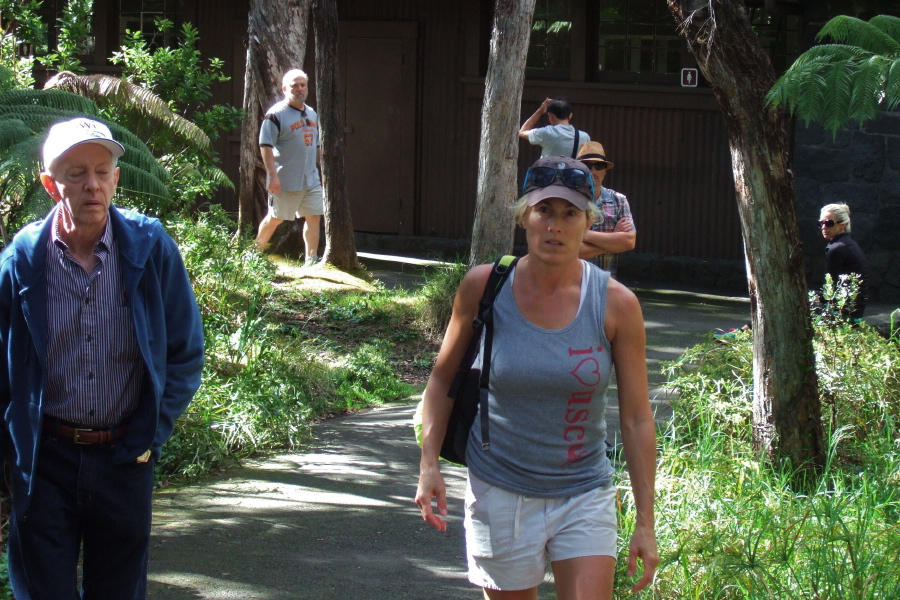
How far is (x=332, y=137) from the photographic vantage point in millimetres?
11086

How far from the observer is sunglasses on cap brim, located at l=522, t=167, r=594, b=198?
Result: 10.7ft

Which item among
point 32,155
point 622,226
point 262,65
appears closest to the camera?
point 32,155

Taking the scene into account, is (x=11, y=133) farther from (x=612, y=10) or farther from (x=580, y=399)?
(x=612, y=10)

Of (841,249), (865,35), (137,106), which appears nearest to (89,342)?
(865,35)

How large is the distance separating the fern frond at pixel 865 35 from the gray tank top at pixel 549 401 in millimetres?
2166

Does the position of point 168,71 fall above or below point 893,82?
above

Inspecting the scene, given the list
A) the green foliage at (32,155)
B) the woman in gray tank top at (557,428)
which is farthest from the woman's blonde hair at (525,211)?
the green foliage at (32,155)

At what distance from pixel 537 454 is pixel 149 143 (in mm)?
5749

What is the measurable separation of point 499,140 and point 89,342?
20.7 feet

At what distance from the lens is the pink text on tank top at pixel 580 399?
308 centimetres

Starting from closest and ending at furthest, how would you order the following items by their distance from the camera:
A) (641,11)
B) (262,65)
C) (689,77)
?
A: (262,65) → (689,77) → (641,11)

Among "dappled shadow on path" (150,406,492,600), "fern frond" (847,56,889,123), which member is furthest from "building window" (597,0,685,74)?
"fern frond" (847,56,889,123)

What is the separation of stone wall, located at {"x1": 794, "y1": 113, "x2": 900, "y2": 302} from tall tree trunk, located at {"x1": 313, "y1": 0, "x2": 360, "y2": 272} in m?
4.77

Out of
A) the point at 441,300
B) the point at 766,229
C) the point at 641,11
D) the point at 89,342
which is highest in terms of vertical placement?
the point at 641,11
